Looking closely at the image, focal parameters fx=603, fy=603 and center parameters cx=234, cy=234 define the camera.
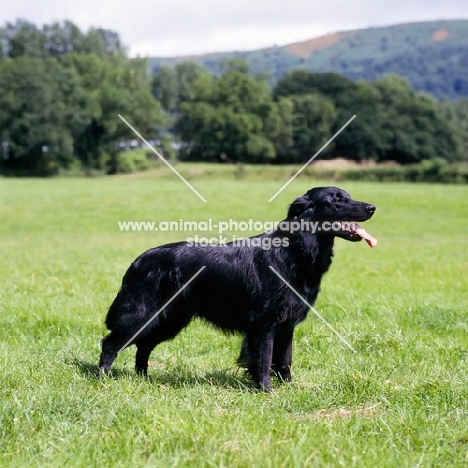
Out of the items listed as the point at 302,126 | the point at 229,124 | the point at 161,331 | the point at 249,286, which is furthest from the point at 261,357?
the point at 302,126

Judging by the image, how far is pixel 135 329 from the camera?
5.50 meters

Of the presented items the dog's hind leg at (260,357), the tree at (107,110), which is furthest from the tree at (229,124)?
the dog's hind leg at (260,357)

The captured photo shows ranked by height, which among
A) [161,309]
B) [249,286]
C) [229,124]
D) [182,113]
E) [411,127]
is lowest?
[161,309]

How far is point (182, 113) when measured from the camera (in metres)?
58.0

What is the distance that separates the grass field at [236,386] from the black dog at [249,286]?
329mm

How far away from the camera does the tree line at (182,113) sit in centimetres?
4800

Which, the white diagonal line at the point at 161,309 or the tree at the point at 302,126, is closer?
the white diagonal line at the point at 161,309

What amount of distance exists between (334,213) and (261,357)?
1.40m

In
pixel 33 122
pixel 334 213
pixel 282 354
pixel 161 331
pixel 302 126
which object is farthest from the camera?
pixel 302 126

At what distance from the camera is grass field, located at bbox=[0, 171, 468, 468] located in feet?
12.0

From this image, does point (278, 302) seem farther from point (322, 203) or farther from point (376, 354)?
point (376, 354)

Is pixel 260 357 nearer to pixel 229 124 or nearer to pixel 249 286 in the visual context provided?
pixel 249 286

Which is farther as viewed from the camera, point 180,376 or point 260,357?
point 180,376

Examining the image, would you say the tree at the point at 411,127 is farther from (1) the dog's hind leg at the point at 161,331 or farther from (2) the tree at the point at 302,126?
(1) the dog's hind leg at the point at 161,331
